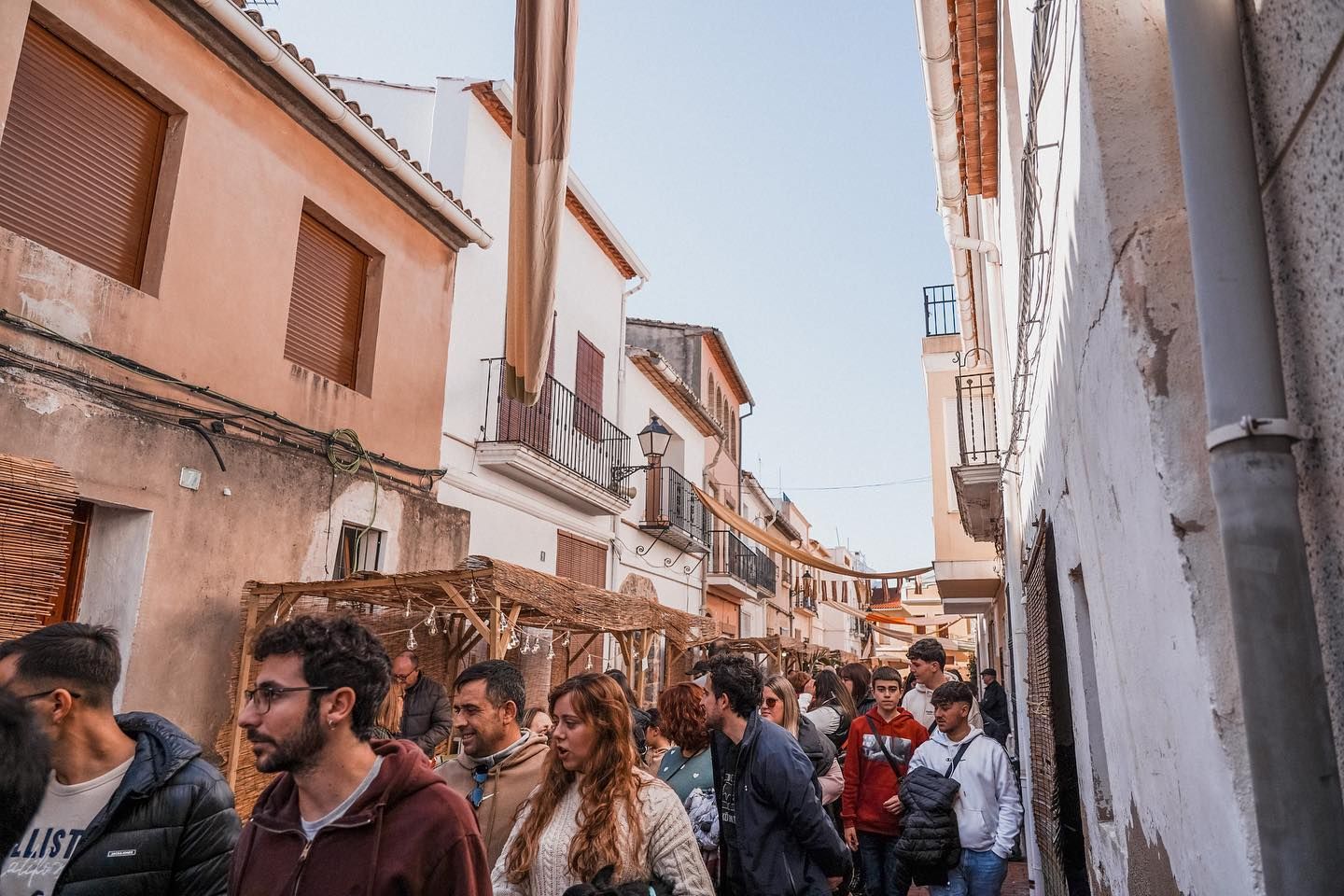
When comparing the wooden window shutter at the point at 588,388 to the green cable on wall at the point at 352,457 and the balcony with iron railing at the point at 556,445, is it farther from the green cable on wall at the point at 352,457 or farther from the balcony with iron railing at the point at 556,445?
the green cable on wall at the point at 352,457

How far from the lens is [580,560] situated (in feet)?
48.4

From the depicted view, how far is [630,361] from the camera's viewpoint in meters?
18.0

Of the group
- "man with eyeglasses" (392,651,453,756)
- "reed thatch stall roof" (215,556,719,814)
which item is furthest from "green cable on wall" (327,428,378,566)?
"man with eyeglasses" (392,651,453,756)

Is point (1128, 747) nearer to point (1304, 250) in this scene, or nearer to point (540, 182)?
point (1304, 250)

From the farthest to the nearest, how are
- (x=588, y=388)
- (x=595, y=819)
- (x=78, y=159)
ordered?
(x=588, y=388) → (x=78, y=159) → (x=595, y=819)

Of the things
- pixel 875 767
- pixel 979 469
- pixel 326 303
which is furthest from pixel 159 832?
pixel 979 469

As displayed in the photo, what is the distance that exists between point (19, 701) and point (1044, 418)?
431 centimetres

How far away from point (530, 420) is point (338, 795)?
10.8 meters

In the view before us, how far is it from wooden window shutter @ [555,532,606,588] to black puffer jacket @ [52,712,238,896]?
36.2 ft

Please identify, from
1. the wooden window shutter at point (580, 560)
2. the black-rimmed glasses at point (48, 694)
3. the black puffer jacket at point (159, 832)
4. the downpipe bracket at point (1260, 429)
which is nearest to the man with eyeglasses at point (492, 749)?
the black puffer jacket at point (159, 832)

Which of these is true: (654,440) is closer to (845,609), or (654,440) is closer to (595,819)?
(845,609)

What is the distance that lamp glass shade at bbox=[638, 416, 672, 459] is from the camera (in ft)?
51.1

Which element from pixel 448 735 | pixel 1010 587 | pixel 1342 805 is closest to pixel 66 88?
pixel 448 735

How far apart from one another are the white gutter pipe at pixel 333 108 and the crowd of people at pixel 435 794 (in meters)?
6.62
